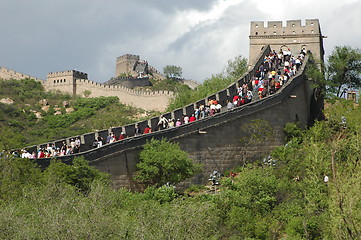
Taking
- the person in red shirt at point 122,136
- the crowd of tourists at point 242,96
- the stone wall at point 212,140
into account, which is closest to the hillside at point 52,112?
the crowd of tourists at point 242,96

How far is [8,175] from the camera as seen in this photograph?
91.7 feet

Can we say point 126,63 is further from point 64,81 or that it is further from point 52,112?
point 52,112

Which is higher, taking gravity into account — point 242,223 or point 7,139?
point 7,139

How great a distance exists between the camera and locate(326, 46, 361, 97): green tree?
1639 inches

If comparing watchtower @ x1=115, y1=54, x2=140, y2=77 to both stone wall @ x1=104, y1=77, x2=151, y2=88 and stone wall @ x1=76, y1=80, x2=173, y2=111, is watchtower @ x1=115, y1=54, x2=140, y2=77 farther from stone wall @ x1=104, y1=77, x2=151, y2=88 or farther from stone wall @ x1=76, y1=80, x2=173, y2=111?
stone wall @ x1=76, y1=80, x2=173, y2=111

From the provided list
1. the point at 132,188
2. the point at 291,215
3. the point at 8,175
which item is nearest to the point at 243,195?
the point at 291,215

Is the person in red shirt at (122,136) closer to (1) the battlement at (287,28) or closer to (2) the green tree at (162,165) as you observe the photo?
(2) the green tree at (162,165)

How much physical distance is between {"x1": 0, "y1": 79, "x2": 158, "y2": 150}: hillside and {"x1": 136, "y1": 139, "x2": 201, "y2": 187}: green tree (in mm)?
37312

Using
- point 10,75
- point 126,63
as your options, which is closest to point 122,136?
point 10,75

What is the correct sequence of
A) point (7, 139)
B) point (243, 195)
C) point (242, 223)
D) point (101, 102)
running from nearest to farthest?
1. point (242, 223)
2. point (243, 195)
3. point (7, 139)
4. point (101, 102)

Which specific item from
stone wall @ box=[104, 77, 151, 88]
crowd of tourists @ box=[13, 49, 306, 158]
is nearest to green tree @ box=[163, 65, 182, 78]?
stone wall @ box=[104, 77, 151, 88]

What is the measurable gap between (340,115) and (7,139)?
56.3ft

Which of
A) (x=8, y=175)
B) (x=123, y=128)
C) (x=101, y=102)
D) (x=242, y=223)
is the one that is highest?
(x=101, y=102)

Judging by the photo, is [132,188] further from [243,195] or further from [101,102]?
[101,102]
